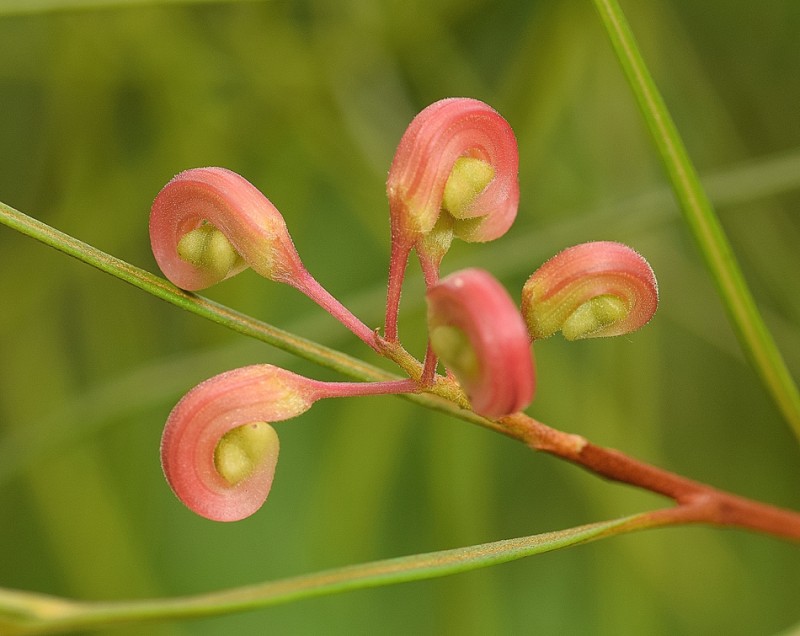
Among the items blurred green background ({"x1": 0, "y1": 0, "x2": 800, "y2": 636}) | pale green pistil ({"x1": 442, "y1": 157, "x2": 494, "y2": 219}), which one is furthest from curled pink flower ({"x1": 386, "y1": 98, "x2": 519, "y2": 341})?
blurred green background ({"x1": 0, "y1": 0, "x2": 800, "y2": 636})

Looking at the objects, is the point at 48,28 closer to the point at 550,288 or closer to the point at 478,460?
the point at 478,460

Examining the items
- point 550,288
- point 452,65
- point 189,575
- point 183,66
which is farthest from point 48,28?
point 550,288

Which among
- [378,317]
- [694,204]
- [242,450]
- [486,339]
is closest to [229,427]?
[242,450]

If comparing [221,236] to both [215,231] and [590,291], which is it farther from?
[590,291]

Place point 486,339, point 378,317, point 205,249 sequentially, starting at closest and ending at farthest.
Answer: point 486,339 < point 205,249 < point 378,317

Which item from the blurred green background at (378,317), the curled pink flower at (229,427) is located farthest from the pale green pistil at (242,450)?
the blurred green background at (378,317)
